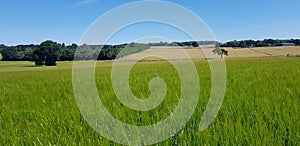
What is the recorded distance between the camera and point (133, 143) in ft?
7.64

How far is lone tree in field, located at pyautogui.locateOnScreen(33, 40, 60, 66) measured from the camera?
199 feet

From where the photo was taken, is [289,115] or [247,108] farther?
[247,108]

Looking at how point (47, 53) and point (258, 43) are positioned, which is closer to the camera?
point (47, 53)

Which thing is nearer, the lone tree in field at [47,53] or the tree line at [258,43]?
the lone tree in field at [47,53]

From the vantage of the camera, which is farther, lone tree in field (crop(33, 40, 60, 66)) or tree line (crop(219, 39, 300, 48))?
tree line (crop(219, 39, 300, 48))

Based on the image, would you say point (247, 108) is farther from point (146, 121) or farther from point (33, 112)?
point (33, 112)

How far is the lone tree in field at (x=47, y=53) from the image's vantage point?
60719mm

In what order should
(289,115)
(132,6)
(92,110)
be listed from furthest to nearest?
(132,6) < (92,110) < (289,115)

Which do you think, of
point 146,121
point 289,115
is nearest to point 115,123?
point 146,121

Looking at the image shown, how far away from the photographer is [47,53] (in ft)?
211

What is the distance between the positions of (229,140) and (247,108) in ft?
4.38

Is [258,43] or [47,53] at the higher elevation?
[258,43]

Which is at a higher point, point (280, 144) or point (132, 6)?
point (132, 6)

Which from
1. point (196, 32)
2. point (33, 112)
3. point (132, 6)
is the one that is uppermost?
point (132, 6)
